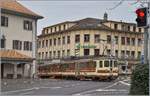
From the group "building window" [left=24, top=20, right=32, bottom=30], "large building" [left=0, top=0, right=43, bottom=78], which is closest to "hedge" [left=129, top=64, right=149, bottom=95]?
"large building" [left=0, top=0, right=43, bottom=78]

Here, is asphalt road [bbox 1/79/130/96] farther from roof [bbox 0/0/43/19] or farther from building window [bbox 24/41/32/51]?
building window [bbox 24/41/32/51]

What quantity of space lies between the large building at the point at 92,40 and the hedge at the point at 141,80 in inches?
2793

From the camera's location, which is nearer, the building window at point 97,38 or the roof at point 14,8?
the roof at point 14,8

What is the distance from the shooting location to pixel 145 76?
16.5 m

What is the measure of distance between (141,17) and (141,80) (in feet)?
→ 7.84

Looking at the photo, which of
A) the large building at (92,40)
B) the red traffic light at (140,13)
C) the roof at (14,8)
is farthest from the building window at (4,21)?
the red traffic light at (140,13)

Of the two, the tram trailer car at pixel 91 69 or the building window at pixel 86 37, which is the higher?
the building window at pixel 86 37

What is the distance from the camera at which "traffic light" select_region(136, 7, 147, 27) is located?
51.4ft

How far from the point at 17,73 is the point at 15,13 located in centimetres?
758

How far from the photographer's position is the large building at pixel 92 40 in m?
92.8

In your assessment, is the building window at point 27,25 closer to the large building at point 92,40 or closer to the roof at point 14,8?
the roof at point 14,8

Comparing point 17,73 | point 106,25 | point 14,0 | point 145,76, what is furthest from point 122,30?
point 145,76

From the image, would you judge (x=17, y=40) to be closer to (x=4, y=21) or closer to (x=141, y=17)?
(x=4, y=21)

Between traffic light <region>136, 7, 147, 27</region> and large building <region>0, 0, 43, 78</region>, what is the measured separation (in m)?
38.8
